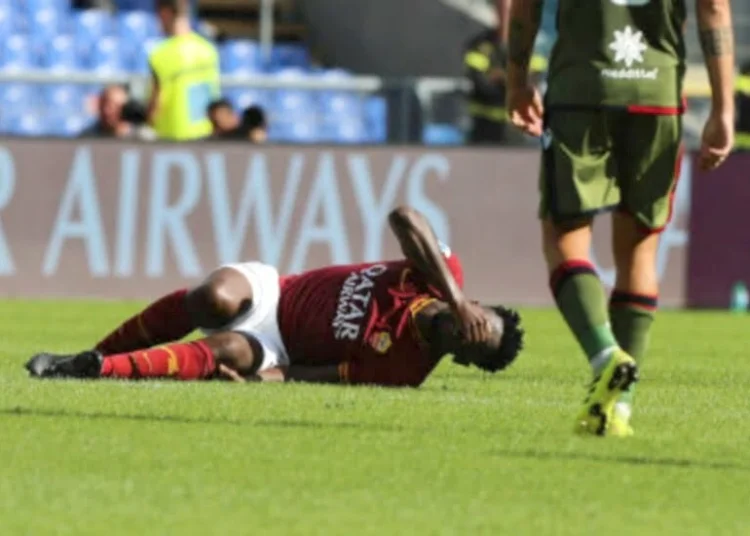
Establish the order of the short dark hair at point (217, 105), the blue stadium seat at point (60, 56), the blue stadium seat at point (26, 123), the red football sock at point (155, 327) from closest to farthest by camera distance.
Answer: the red football sock at point (155, 327), the short dark hair at point (217, 105), the blue stadium seat at point (26, 123), the blue stadium seat at point (60, 56)

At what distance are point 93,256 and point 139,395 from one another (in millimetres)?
9376

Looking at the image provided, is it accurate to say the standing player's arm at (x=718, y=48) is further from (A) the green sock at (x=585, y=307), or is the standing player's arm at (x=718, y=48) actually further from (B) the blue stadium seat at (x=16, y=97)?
(B) the blue stadium seat at (x=16, y=97)

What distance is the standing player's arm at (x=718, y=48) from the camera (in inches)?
322

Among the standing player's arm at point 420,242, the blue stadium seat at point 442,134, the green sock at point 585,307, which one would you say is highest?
the green sock at point 585,307

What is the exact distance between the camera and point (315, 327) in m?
9.93

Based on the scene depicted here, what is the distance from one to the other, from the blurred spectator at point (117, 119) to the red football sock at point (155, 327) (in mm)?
8817

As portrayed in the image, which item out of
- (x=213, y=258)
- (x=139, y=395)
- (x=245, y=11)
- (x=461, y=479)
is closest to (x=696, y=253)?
(x=213, y=258)

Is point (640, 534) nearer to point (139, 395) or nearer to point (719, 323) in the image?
point (139, 395)

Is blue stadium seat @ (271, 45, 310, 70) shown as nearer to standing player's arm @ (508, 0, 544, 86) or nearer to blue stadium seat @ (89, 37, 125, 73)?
blue stadium seat @ (89, 37, 125, 73)

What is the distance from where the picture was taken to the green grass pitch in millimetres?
6121

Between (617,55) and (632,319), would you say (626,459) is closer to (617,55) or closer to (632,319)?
(632,319)

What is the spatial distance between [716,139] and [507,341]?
62.0 inches

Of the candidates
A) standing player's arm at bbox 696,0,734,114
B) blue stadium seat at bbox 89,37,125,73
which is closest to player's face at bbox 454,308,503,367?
standing player's arm at bbox 696,0,734,114

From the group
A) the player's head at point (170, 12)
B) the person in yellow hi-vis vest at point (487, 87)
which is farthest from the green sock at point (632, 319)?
the person in yellow hi-vis vest at point (487, 87)
